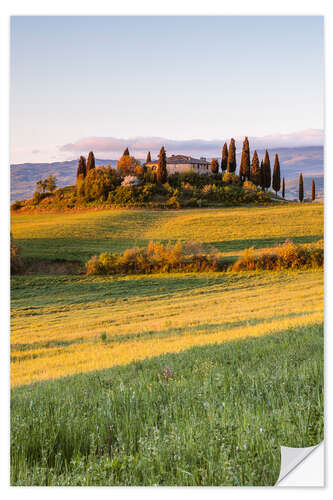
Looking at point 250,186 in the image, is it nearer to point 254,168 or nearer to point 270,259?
point 254,168

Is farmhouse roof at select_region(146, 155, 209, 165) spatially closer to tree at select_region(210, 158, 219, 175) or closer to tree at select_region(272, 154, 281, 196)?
tree at select_region(210, 158, 219, 175)

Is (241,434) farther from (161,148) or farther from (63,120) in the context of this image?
(63,120)

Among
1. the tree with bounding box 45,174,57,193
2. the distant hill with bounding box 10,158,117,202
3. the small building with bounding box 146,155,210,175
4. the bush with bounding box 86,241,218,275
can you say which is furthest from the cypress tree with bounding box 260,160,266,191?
the tree with bounding box 45,174,57,193

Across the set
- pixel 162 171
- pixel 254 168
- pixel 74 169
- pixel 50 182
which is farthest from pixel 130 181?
pixel 254 168

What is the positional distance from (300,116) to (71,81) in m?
2.63

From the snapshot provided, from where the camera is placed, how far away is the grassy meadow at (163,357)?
3582 mm

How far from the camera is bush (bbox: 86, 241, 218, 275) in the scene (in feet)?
16.0

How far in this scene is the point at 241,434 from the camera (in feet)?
11.2

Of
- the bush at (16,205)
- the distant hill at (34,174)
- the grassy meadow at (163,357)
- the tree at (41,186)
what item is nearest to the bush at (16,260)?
the grassy meadow at (163,357)

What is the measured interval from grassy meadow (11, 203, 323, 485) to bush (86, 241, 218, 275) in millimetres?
82

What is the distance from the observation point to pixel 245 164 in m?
5.06

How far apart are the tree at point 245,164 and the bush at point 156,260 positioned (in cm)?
99

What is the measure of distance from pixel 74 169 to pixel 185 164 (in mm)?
1284
